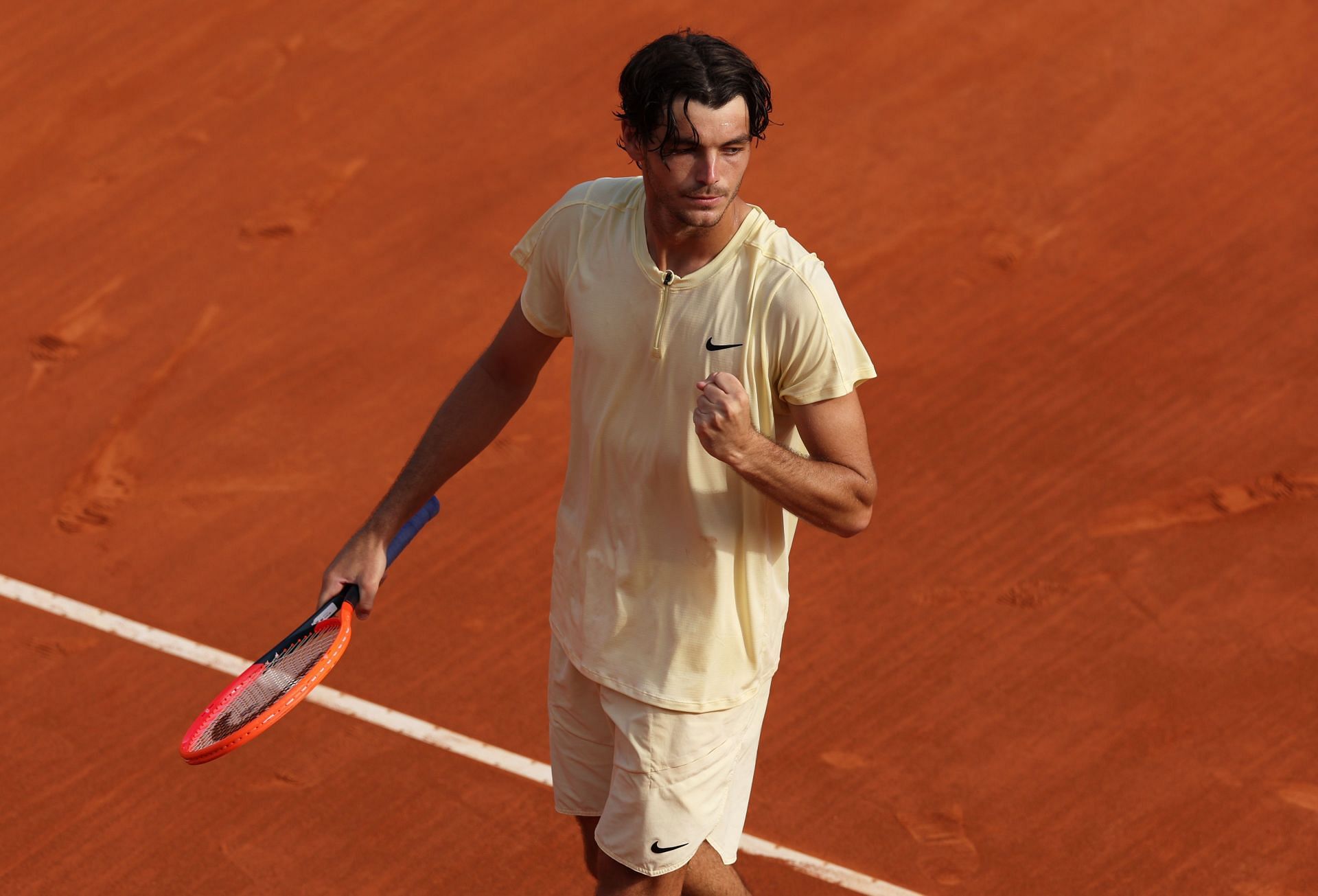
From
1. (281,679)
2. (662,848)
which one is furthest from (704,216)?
(281,679)

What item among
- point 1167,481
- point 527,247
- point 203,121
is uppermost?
point 527,247

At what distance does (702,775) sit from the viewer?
345 cm

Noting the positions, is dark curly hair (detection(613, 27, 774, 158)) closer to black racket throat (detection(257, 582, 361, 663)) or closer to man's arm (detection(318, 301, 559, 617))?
man's arm (detection(318, 301, 559, 617))

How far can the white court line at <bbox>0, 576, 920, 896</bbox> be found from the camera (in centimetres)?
473

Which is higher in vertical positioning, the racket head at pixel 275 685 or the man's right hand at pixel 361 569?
the man's right hand at pixel 361 569

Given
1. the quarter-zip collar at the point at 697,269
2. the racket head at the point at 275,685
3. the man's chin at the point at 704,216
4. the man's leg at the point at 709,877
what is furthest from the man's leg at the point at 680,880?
the man's chin at the point at 704,216

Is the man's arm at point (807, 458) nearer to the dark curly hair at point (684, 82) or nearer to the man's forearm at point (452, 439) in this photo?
the dark curly hair at point (684, 82)

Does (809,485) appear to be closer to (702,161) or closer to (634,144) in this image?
(702,161)

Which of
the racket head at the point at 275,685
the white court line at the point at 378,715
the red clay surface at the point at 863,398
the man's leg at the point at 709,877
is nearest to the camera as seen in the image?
the racket head at the point at 275,685

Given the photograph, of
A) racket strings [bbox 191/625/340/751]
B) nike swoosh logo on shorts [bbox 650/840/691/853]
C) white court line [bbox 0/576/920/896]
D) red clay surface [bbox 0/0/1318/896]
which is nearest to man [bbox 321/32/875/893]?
nike swoosh logo on shorts [bbox 650/840/691/853]

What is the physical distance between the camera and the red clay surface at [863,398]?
493cm

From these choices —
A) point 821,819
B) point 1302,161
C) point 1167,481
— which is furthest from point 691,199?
point 1302,161

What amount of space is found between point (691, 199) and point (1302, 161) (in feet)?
20.1

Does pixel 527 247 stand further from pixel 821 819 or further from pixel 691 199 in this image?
pixel 821 819
